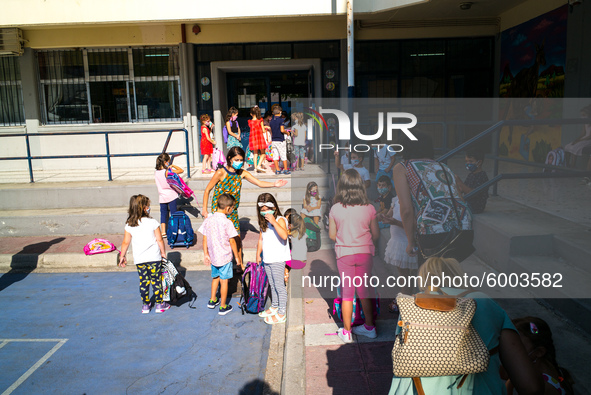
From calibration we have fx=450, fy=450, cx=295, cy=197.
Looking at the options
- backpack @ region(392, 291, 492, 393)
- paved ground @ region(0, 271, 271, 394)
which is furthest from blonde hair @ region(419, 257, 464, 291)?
paved ground @ region(0, 271, 271, 394)

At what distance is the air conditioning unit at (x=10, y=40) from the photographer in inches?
473

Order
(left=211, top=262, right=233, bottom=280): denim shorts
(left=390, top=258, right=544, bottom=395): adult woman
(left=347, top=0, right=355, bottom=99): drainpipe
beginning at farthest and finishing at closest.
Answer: (left=347, top=0, right=355, bottom=99): drainpipe
(left=211, top=262, right=233, bottom=280): denim shorts
(left=390, top=258, right=544, bottom=395): adult woman

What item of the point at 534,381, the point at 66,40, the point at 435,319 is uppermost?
the point at 66,40

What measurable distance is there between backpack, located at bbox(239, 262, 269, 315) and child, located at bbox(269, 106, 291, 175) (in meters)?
5.25

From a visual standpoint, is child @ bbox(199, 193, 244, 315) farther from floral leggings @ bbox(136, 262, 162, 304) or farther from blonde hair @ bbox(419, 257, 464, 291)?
blonde hair @ bbox(419, 257, 464, 291)

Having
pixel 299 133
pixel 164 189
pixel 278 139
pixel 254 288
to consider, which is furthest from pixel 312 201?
pixel 278 139

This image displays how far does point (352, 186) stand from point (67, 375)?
352 cm

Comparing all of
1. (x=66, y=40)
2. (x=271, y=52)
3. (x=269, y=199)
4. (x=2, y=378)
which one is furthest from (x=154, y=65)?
(x=2, y=378)

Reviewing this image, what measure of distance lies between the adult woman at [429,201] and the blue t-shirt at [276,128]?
682cm

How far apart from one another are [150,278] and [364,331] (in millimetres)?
2955

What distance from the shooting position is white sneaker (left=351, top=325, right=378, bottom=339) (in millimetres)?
4695

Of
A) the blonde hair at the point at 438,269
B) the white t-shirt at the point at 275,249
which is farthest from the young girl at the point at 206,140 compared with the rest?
the blonde hair at the point at 438,269

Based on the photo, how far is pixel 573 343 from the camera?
3.97 meters

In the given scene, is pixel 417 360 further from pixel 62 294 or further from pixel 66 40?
pixel 66 40
